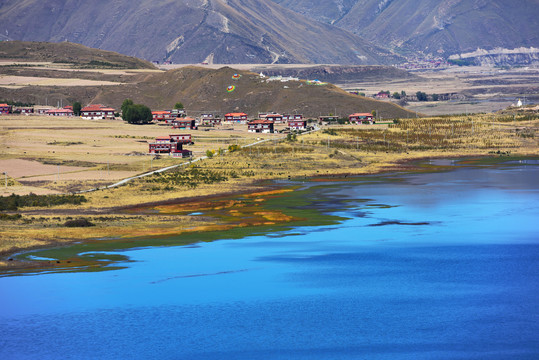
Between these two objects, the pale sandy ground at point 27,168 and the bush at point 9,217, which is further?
the pale sandy ground at point 27,168

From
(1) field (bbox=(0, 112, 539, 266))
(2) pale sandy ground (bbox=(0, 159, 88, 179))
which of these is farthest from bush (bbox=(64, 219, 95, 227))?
(2) pale sandy ground (bbox=(0, 159, 88, 179))

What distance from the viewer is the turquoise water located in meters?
48.4

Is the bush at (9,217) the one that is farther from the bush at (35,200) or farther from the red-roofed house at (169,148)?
the red-roofed house at (169,148)

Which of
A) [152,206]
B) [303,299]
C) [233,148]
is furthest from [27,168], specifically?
[303,299]

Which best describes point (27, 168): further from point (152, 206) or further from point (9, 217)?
point (9, 217)

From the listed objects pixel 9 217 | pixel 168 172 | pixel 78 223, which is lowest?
pixel 78 223

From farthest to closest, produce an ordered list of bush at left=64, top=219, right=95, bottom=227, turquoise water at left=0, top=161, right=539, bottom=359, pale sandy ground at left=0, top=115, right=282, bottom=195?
pale sandy ground at left=0, top=115, right=282, bottom=195, bush at left=64, top=219, right=95, bottom=227, turquoise water at left=0, top=161, right=539, bottom=359

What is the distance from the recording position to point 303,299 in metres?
58.1

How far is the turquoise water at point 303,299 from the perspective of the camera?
4841cm

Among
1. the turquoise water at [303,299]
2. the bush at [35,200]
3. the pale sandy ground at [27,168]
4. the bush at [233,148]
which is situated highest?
the bush at [233,148]

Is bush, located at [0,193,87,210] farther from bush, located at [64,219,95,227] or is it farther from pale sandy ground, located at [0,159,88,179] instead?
pale sandy ground, located at [0,159,88,179]

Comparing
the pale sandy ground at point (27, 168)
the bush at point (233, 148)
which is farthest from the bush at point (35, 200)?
the bush at point (233, 148)

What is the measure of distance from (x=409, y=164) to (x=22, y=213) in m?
84.7

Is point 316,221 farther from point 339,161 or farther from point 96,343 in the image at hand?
point 339,161
